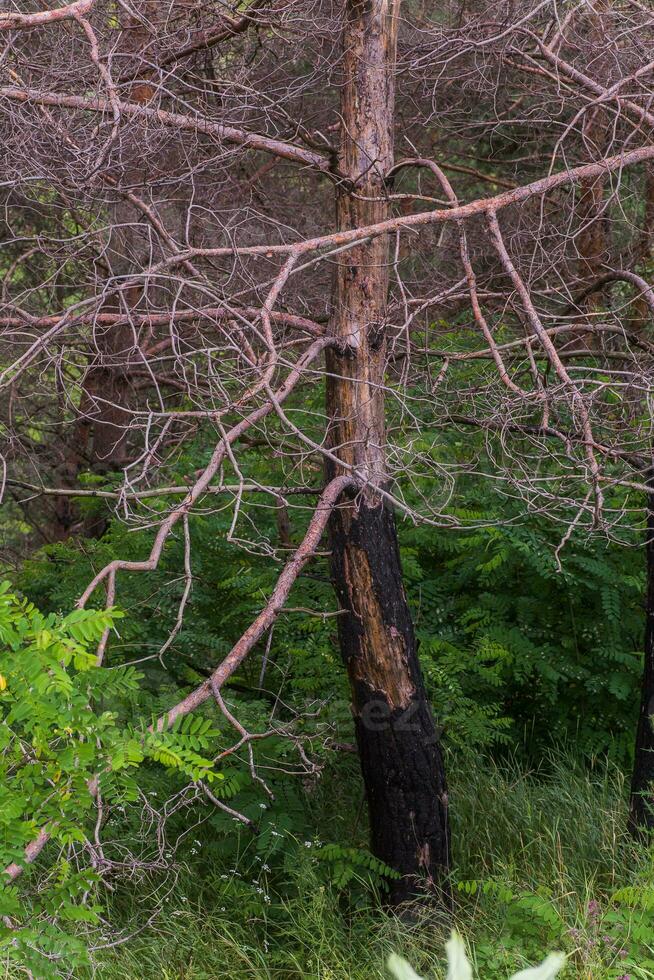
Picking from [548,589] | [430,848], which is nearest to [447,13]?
[548,589]

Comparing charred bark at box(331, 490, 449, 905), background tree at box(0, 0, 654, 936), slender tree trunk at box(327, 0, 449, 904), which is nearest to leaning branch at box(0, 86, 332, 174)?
background tree at box(0, 0, 654, 936)

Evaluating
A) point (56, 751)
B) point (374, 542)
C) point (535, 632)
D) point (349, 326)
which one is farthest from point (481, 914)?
point (349, 326)

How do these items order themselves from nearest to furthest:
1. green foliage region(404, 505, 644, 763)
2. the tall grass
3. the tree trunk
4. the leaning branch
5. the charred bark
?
the tall grass < the leaning branch < the charred bark < the tree trunk < green foliage region(404, 505, 644, 763)

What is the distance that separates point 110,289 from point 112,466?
18.5ft

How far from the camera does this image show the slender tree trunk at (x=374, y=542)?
4582 mm

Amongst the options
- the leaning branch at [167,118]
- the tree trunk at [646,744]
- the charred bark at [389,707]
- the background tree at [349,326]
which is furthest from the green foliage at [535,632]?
the leaning branch at [167,118]

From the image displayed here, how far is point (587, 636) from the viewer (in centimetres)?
644

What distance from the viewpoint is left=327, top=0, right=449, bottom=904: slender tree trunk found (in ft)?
15.0

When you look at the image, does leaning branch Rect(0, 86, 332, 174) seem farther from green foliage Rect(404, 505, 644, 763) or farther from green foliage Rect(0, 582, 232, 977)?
green foliage Rect(404, 505, 644, 763)

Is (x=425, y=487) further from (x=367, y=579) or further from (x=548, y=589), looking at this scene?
(x=367, y=579)

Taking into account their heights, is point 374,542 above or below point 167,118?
below

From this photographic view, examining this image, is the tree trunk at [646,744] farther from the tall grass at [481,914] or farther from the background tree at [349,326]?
the background tree at [349,326]

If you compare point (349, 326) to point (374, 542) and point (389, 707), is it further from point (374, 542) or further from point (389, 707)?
point (389, 707)

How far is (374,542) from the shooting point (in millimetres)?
4715
